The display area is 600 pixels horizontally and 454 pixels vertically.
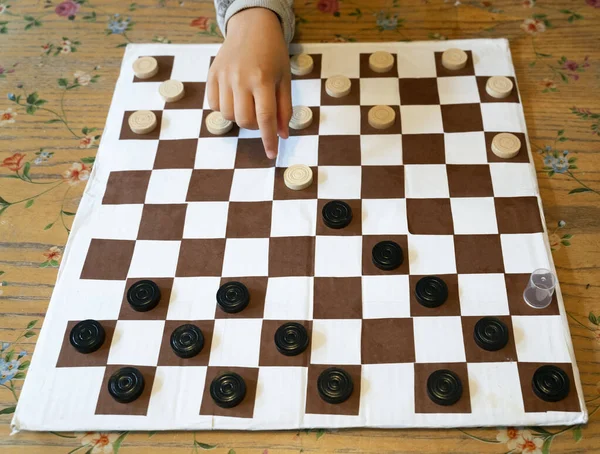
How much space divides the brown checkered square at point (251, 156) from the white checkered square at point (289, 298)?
0.30 m

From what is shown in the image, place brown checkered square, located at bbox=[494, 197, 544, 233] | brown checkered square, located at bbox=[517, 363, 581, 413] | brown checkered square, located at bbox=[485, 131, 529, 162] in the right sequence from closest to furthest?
brown checkered square, located at bbox=[517, 363, 581, 413] < brown checkered square, located at bbox=[494, 197, 544, 233] < brown checkered square, located at bbox=[485, 131, 529, 162]

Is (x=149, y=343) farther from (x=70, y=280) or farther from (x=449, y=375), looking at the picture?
(x=449, y=375)

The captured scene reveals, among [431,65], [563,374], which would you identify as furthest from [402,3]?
[563,374]

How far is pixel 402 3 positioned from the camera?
1714 mm

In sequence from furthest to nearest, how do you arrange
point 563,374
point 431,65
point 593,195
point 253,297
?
point 431,65
point 593,195
point 253,297
point 563,374

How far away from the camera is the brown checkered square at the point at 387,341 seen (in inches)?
41.4

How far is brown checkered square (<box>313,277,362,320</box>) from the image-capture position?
1106 millimetres

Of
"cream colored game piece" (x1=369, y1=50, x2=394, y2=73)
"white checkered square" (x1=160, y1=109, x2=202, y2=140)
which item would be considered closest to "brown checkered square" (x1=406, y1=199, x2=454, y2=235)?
"cream colored game piece" (x1=369, y1=50, x2=394, y2=73)

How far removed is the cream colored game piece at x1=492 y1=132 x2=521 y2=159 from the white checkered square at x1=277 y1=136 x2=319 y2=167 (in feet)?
1.32

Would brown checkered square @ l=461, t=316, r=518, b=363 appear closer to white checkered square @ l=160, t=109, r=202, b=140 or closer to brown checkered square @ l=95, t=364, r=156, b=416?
brown checkered square @ l=95, t=364, r=156, b=416

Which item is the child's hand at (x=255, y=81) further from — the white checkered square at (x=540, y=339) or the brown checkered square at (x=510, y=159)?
the white checkered square at (x=540, y=339)

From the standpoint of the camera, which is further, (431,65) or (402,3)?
(402,3)

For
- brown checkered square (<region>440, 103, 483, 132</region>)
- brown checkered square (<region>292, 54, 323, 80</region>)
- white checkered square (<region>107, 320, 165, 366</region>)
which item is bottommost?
white checkered square (<region>107, 320, 165, 366</region>)

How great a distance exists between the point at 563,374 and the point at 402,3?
1161 millimetres
